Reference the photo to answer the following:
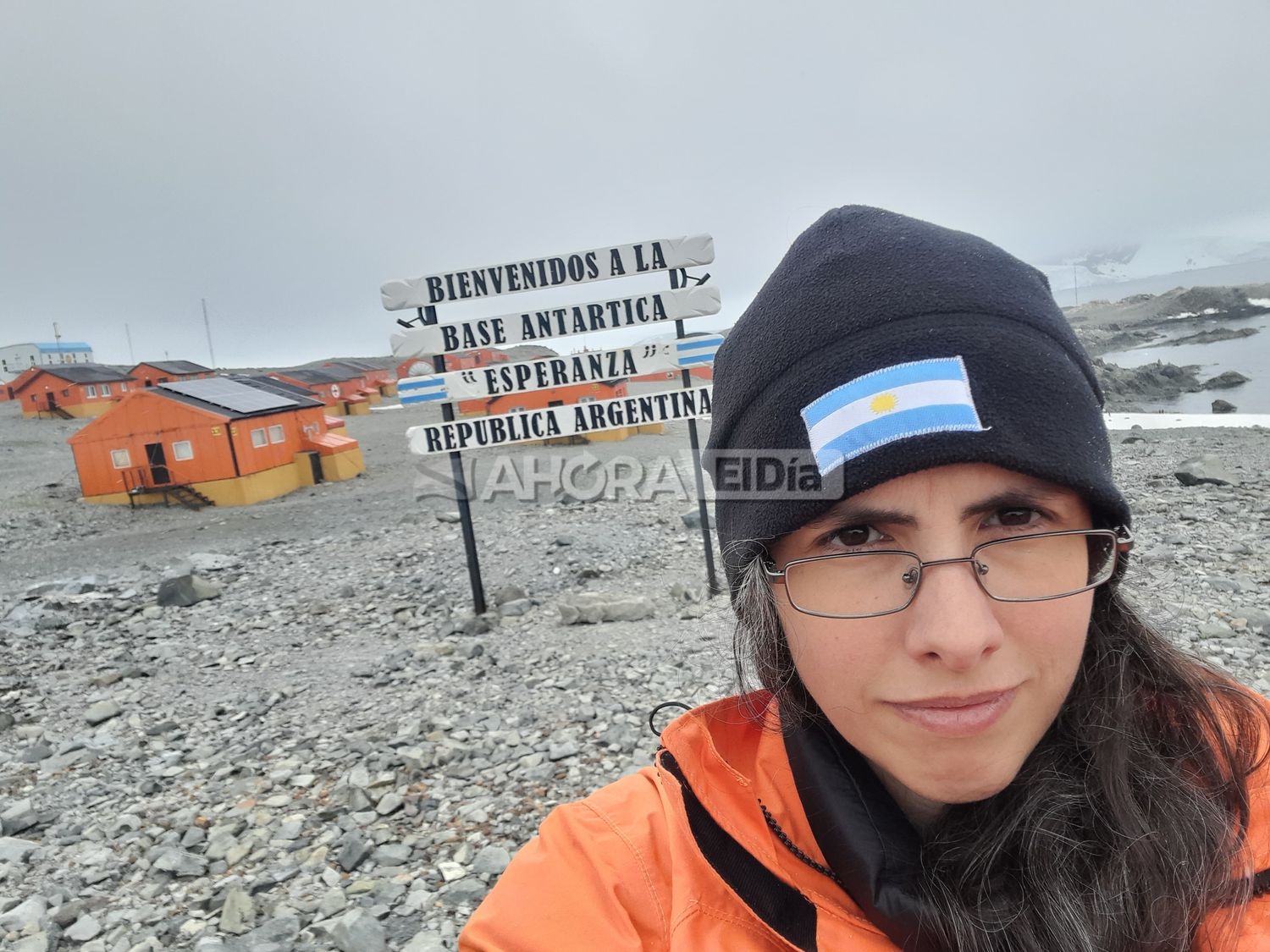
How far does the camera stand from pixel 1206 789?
4.33 ft

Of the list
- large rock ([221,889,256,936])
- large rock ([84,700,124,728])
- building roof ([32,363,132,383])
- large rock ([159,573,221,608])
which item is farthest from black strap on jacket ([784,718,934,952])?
building roof ([32,363,132,383])

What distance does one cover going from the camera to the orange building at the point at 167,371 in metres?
36.1

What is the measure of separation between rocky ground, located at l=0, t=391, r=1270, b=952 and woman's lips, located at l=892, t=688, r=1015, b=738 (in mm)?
896

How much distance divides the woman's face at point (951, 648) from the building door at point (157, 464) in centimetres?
1506

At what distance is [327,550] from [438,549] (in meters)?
1.77

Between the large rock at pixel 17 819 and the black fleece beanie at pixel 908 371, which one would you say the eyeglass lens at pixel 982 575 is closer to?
the black fleece beanie at pixel 908 371

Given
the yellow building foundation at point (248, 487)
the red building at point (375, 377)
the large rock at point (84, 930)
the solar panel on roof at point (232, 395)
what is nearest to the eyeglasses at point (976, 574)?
the large rock at point (84, 930)

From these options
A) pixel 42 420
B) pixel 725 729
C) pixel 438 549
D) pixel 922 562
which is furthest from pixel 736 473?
pixel 42 420

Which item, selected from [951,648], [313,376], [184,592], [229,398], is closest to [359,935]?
[951,648]

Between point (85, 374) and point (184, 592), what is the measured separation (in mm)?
36284

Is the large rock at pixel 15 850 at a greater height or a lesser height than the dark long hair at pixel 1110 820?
lesser

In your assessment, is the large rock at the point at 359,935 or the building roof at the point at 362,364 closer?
the large rock at the point at 359,935

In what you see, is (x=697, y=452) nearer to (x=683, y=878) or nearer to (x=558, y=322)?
(x=558, y=322)

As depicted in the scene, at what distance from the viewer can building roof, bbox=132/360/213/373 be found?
1490 inches
